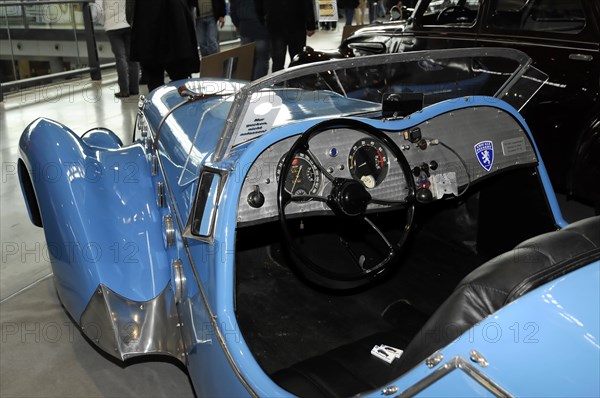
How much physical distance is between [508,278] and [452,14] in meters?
4.36

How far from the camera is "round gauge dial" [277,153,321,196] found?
2.20m

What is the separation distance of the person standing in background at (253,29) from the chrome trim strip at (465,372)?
6.67 metres

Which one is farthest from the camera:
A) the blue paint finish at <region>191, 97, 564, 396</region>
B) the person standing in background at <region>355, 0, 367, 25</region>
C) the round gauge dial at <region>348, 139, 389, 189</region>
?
the person standing in background at <region>355, 0, 367, 25</region>

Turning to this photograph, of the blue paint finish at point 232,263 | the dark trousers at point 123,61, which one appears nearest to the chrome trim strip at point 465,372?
the blue paint finish at point 232,263

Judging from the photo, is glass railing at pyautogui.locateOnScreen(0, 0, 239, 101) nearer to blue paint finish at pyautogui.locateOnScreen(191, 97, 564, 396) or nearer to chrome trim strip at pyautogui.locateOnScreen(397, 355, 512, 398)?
blue paint finish at pyautogui.locateOnScreen(191, 97, 564, 396)

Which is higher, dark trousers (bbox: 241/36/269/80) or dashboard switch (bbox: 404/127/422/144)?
Answer: dashboard switch (bbox: 404/127/422/144)

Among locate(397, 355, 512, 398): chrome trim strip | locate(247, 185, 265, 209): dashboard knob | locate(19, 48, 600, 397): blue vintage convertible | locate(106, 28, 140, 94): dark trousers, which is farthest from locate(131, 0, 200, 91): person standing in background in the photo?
locate(397, 355, 512, 398): chrome trim strip

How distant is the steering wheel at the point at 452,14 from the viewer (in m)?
5.17

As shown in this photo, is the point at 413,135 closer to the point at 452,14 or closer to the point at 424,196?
the point at 424,196

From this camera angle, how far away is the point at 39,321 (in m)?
3.29

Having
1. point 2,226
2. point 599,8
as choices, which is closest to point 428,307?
point 599,8

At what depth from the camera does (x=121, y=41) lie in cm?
855

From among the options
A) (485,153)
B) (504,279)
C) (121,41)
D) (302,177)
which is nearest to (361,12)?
(121,41)

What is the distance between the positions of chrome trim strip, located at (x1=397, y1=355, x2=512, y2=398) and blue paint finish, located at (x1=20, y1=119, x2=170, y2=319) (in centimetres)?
165
